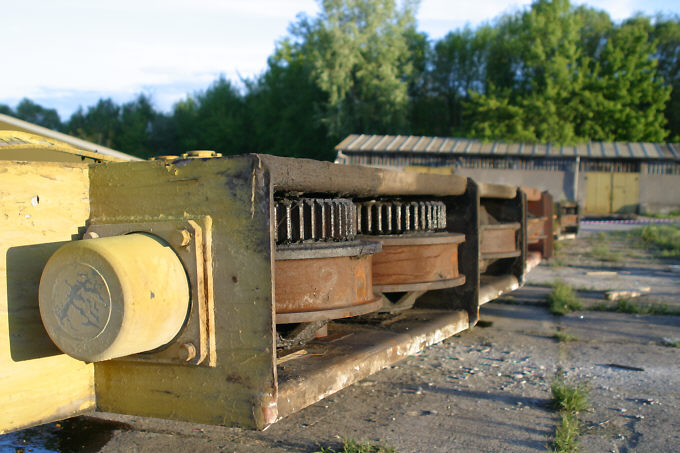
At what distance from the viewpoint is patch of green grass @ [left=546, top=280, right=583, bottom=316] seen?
5.71 metres

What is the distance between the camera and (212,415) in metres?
1.77

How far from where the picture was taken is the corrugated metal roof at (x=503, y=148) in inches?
1081

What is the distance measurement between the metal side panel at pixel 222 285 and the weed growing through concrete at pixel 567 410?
142 cm

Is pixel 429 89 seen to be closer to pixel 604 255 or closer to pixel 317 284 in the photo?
pixel 604 255

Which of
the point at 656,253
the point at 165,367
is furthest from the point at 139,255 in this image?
the point at 656,253

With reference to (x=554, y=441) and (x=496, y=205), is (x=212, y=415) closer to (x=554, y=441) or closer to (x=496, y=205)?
(x=554, y=441)

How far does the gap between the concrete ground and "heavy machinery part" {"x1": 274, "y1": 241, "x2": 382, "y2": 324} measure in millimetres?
729

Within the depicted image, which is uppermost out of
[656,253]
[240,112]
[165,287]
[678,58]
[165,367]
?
[678,58]

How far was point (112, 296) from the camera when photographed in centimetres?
158

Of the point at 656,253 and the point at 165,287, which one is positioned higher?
the point at 165,287

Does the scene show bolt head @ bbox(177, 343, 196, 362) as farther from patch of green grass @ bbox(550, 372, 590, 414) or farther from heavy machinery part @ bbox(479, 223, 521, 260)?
heavy machinery part @ bbox(479, 223, 521, 260)

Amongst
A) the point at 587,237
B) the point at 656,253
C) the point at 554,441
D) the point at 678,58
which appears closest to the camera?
the point at 554,441


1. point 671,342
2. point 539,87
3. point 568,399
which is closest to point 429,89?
point 539,87

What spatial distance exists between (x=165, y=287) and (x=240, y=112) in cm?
4448
